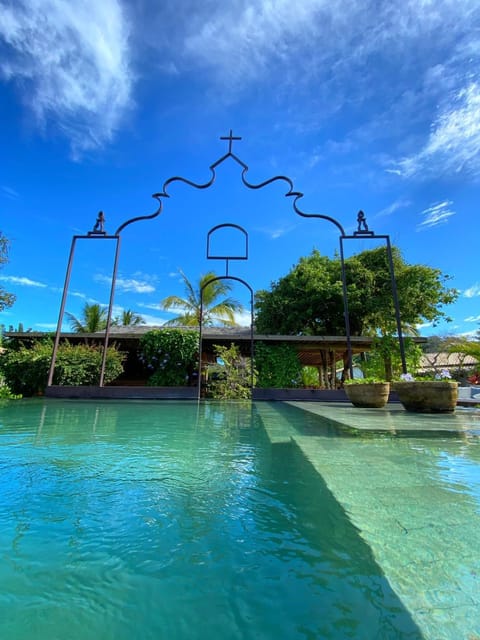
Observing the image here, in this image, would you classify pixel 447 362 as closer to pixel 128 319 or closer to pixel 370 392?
pixel 128 319

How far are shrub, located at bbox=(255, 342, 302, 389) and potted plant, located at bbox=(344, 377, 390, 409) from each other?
6374 millimetres

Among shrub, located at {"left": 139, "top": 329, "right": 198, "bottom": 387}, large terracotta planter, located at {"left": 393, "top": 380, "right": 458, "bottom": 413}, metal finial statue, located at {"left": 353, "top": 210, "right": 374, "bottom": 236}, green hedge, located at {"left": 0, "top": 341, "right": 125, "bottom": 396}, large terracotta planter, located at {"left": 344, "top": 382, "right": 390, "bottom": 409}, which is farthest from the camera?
shrub, located at {"left": 139, "top": 329, "right": 198, "bottom": 387}

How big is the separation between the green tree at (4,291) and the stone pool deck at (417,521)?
17165 mm

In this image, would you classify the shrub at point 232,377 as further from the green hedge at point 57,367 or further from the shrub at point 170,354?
the green hedge at point 57,367

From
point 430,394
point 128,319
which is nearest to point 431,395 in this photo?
point 430,394

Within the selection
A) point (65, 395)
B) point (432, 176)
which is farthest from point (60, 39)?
point (432, 176)

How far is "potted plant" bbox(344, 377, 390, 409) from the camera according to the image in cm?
515

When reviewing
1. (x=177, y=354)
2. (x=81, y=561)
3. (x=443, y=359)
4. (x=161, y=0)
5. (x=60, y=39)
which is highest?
(x=161, y=0)

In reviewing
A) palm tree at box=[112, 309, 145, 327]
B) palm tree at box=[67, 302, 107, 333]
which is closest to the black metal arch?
Answer: palm tree at box=[67, 302, 107, 333]

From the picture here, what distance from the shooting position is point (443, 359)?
1266 inches

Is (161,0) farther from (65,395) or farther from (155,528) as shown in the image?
(155,528)

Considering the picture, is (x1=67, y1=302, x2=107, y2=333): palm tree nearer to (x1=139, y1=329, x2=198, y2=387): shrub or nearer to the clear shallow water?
(x1=139, y1=329, x2=198, y2=387): shrub

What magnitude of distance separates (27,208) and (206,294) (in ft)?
35.4

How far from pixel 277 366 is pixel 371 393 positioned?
6.64 m
